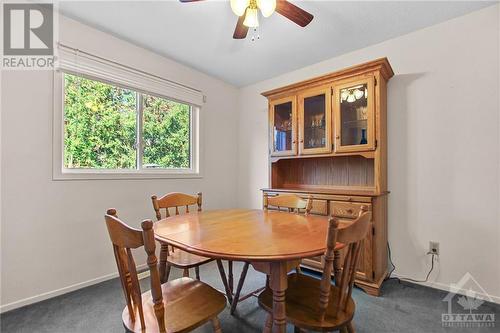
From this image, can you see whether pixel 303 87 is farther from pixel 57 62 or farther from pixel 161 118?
pixel 57 62

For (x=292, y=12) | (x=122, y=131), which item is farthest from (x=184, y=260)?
(x=292, y=12)

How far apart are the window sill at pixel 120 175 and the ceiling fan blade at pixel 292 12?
1996 mm

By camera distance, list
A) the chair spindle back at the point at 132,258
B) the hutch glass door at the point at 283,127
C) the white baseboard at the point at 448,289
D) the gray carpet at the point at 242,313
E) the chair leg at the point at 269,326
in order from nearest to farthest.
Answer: the chair spindle back at the point at 132,258 → the chair leg at the point at 269,326 → the gray carpet at the point at 242,313 → the white baseboard at the point at 448,289 → the hutch glass door at the point at 283,127

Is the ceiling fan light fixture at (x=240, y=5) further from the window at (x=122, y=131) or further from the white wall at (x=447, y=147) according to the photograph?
the white wall at (x=447, y=147)

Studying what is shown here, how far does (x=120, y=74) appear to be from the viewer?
239 cm

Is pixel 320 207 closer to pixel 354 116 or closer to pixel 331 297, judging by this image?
pixel 354 116

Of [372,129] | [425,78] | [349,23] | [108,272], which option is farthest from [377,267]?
[108,272]

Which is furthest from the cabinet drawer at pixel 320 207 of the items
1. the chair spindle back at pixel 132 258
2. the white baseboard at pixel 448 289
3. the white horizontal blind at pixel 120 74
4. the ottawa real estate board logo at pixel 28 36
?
the ottawa real estate board logo at pixel 28 36

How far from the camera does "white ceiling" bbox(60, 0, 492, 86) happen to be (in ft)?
6.39

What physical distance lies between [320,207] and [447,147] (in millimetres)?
1196

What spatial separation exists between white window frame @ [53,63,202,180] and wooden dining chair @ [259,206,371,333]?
188cm

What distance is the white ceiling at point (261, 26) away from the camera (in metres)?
1.95

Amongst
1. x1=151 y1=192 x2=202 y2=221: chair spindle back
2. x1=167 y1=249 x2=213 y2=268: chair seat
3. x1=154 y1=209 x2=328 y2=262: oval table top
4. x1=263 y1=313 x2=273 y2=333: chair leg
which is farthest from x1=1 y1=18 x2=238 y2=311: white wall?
x1=263 y1=313 x2=273 y2=333: chair leg

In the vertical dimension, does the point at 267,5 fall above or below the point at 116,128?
above
